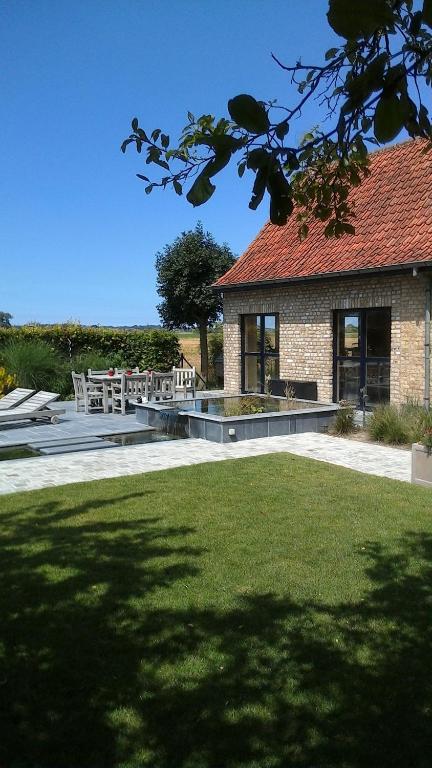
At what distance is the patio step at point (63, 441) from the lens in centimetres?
1095

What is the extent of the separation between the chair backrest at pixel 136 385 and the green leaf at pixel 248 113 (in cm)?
1310

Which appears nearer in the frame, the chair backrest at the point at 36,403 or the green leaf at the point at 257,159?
the green leaf at the point at 257,159

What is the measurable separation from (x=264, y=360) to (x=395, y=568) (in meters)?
12.2

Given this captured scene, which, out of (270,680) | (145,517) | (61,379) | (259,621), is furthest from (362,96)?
(61,379)

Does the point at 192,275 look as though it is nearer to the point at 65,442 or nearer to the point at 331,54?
the point at 65,442

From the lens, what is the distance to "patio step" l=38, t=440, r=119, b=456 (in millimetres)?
10587

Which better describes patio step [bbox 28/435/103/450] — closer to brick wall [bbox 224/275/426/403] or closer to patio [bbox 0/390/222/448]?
patio [bbox 0/390/222/448]

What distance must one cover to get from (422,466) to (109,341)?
47.6ft

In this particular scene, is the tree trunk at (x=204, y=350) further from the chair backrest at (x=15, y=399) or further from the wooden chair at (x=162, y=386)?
the chair backrest at (x=15, y=399)

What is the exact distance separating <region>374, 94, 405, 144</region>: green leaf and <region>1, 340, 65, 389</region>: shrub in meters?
16.7

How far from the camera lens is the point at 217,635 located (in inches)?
154

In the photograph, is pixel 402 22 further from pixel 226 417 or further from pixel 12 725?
pixel 226 417

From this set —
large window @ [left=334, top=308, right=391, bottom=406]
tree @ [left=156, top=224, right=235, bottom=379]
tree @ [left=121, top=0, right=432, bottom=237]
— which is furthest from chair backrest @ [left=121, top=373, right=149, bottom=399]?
tree @ [left=121, top=0, right=432, bottom=237]

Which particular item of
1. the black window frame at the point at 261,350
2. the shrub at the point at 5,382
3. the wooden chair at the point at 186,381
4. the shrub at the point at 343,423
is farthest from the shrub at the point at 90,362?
the shrub at the point at 343,423
